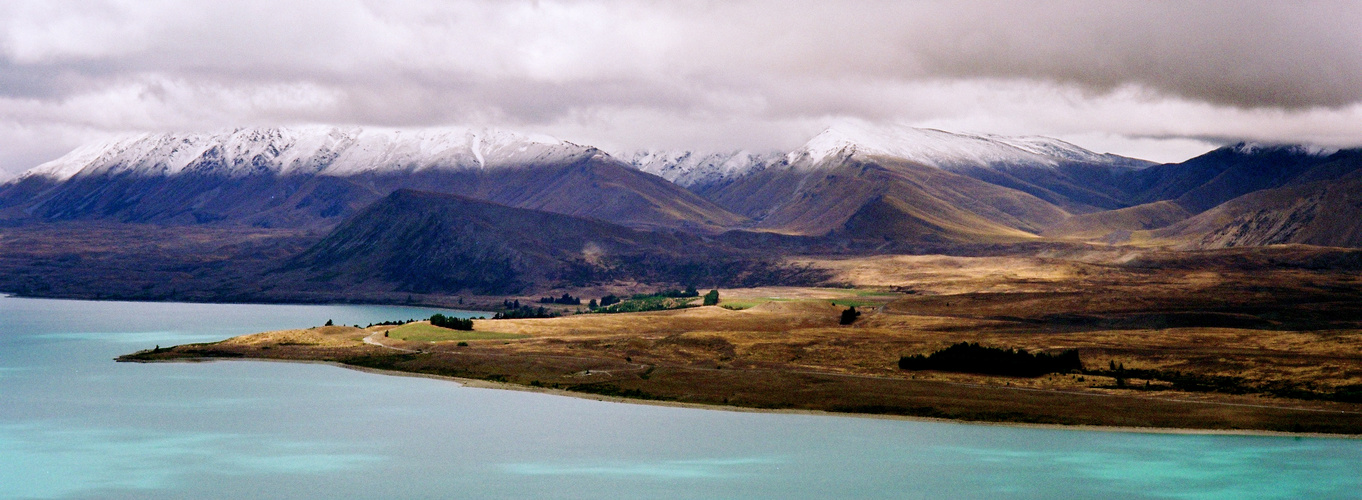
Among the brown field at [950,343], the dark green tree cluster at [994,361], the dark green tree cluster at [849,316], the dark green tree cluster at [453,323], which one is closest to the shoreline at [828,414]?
the brown field at [950,343]

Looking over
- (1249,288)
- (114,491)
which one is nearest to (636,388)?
(114,491)

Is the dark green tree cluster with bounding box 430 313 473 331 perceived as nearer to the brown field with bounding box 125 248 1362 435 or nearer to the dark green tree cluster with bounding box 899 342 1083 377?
the brown field with bounding box 125 248 1362 435

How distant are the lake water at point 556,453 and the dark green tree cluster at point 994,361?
22721mm

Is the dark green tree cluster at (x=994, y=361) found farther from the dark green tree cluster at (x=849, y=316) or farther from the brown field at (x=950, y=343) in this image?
the dark green tree cluster at (x=849, y=316)

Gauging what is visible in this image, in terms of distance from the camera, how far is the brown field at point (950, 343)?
293 ft

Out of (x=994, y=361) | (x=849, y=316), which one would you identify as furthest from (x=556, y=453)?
(x=849, y=316)

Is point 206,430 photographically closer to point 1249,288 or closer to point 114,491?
point 114,491

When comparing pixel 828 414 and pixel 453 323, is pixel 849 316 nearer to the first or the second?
pixel 453 323

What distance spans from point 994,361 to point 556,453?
46.6 m

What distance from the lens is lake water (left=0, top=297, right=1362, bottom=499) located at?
211 ft

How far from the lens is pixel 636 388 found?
101500 millimetres

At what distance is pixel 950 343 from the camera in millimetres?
127000

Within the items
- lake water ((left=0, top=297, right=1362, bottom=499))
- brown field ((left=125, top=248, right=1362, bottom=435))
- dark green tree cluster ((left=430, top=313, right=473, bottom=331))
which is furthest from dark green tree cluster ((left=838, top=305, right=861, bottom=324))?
lake water ((left=0, top=297, right=1362, bottom=499))

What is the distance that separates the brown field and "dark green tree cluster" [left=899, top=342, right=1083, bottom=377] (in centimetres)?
192
